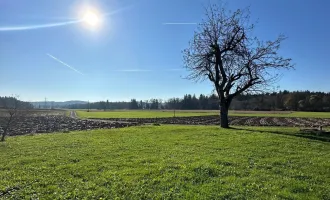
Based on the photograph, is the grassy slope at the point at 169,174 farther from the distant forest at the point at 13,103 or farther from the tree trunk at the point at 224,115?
the tree trunk at the point at 224,115

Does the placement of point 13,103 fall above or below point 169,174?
above

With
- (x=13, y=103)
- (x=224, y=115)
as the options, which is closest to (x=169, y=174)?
(x=224, y=115)

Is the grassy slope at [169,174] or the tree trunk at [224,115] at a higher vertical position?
the tree trunk at [224,115]

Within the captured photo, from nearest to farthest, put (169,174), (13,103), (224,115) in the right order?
(169,174) → (13,103) → (224,115)

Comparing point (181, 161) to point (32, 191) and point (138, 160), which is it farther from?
point (32, 191)

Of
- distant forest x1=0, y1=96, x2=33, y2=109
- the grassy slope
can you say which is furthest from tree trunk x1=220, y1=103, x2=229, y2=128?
distant forest x1=0, y1=96, x2=33, y2=109

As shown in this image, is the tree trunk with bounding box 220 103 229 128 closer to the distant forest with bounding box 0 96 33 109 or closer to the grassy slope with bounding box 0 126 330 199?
the grassy slope with bounding box 0 126 330 199

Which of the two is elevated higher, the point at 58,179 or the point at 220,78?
the point at 220,78

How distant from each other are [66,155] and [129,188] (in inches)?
285

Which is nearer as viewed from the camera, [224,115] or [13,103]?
[13,103]

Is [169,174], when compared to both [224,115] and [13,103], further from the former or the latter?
[13,103]

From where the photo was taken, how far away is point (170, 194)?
7.86 meters

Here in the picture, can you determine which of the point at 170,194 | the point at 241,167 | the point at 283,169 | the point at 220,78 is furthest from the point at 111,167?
the point at 220,78

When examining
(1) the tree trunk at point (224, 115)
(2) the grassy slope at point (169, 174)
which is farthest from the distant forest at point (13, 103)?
(1) the tree trunk at point (224, 115)
